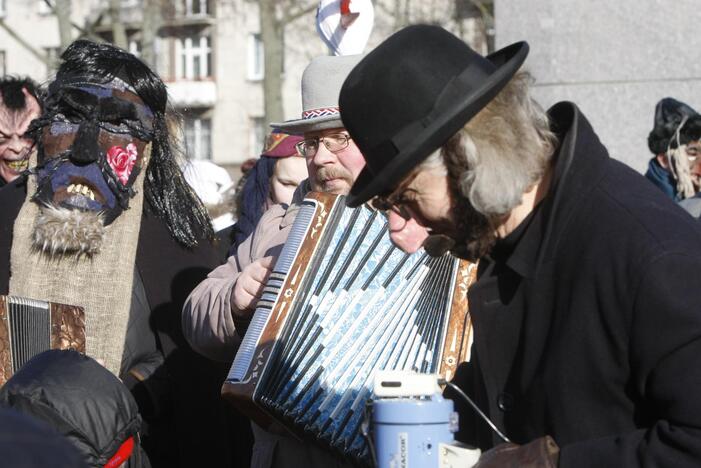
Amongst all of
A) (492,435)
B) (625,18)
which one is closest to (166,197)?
(492,435)

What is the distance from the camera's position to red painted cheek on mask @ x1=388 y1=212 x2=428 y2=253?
8.52ft

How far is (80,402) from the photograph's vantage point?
2.92m

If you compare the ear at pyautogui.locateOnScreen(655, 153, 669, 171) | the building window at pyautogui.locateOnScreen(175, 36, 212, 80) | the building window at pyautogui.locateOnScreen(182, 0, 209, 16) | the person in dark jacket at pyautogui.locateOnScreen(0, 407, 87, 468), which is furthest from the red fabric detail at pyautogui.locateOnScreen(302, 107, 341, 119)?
the building window at pyautogui.locateOnScreen(175, 36, 212, 80)

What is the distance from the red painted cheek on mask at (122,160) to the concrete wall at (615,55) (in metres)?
2.86

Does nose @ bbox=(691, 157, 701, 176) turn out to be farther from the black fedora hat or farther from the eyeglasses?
the black fedora hat

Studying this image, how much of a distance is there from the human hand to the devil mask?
215 cm

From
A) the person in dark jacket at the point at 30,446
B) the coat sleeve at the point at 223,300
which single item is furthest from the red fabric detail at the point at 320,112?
the person in dark jacket at the point at 30,446

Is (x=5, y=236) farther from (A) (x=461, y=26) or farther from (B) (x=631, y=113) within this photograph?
(A) (x=461, y=26)

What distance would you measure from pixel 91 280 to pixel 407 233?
68.5 inches

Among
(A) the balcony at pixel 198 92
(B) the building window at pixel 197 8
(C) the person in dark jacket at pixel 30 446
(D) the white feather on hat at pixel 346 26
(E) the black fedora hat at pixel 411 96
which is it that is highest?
(B) the building window at pixel 197 8

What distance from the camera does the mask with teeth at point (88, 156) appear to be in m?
3.96

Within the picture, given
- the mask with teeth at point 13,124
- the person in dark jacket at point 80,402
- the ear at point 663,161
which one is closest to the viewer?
the person in dark jacket at point 80,402

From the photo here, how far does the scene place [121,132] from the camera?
409 centimetres

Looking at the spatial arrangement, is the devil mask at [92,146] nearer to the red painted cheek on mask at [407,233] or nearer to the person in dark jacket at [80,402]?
the person in dark jacket at [80,402]
